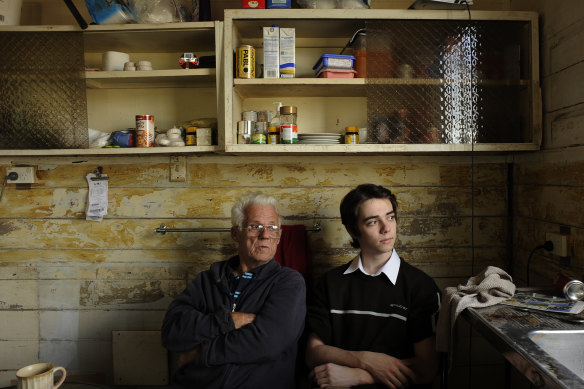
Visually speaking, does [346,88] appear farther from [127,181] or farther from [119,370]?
[119,370]

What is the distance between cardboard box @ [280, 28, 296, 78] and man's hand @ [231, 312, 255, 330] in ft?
3.49

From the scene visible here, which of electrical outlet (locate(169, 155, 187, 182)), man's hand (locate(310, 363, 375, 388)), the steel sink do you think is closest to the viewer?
the steel sink

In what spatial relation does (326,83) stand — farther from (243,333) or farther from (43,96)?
(43,96)

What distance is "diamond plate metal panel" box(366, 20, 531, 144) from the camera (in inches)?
73.7

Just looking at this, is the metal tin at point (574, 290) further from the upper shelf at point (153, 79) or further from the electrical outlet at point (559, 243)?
the upper shelf at point (153, 79)

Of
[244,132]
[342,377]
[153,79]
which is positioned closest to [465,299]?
[342,377]

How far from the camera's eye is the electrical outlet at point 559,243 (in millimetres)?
1704

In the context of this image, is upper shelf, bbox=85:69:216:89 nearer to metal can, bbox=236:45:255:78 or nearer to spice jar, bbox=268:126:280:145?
metal can, bbox=236:45:255:78

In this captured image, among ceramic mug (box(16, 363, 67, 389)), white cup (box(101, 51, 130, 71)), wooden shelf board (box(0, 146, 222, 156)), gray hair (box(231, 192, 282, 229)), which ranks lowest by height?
ceramic mug (box(16, 363, 67, 389))

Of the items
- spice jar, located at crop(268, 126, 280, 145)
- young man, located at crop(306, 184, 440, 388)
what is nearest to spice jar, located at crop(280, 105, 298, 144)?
spice jar, located at crop(268, 126, 280, 145)

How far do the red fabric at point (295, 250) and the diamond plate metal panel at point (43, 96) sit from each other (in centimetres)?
107

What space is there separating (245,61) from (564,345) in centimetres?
161

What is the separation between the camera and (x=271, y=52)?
1862 mm

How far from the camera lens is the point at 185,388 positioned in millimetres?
1680
